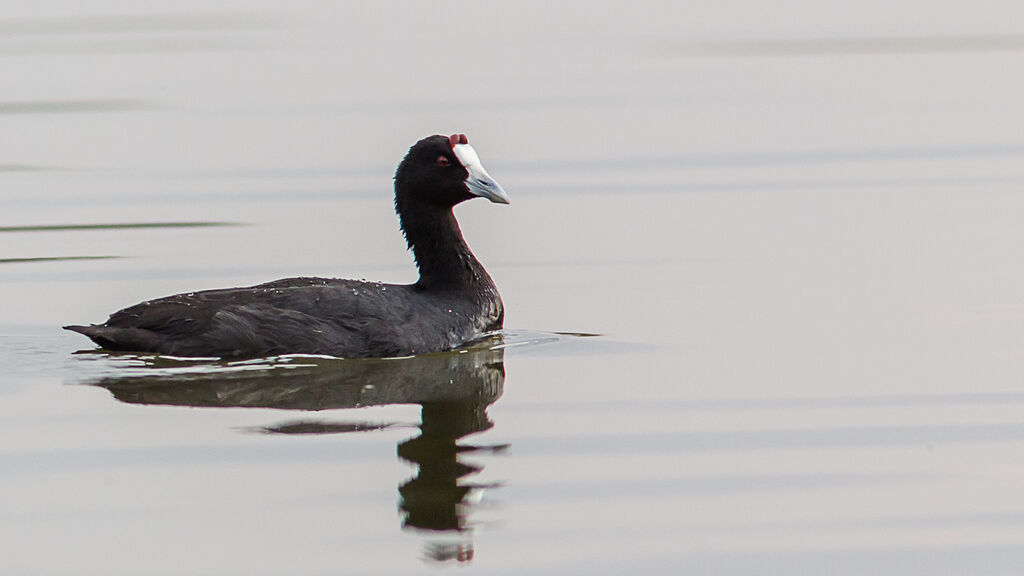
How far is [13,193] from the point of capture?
15141 mm

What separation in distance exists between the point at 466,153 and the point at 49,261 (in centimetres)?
345

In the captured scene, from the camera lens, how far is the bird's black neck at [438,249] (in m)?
10.5

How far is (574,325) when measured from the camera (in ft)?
34.6

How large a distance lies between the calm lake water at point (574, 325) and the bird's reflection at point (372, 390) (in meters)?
0.03

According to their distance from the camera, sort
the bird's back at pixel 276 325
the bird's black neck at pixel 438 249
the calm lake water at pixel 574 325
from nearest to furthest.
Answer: the calm lake water at pixel 574 325 < the bird's back at pixel 276 325 < the bird's black neck at pixel 438 249

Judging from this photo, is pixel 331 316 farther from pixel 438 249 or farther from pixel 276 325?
pixel 438 249

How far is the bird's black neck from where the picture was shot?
10.5m

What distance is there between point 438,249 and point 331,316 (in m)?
1.13

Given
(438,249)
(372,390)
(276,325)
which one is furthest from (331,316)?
(438,249)

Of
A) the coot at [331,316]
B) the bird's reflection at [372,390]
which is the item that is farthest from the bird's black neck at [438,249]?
the bird's reflection at [372,390]

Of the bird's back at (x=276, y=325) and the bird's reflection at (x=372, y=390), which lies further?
the bird's back at (x=276, y=325)

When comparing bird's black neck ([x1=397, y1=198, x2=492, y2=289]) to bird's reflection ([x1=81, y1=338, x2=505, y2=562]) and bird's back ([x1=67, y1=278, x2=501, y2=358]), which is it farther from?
bird's back ([x1=67, y1=278, x2=501, y2=358])

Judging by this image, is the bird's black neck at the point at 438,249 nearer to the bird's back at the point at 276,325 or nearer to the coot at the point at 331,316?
the coot at the point at 331,316

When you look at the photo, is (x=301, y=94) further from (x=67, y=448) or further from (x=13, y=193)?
(x=67, y=448)
